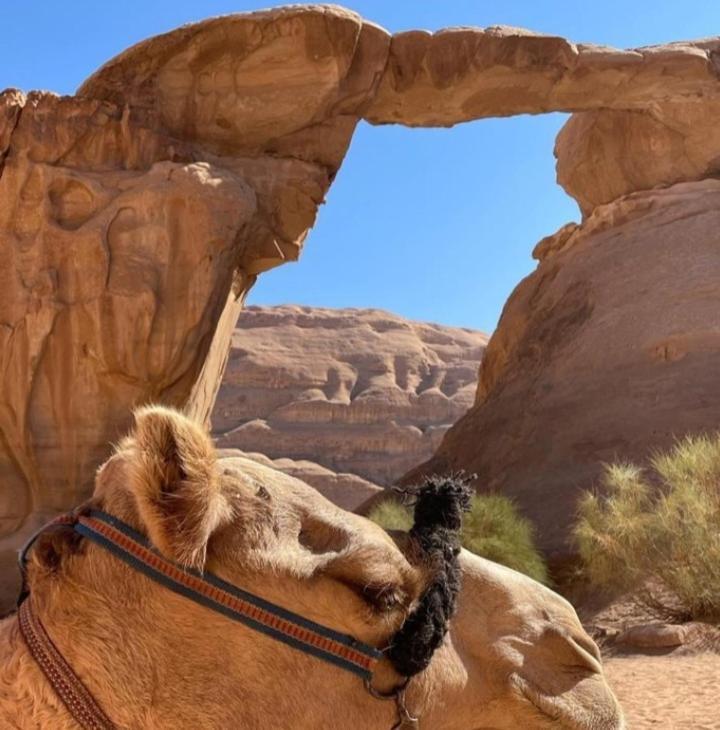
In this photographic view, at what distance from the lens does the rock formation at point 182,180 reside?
12312 millimetres

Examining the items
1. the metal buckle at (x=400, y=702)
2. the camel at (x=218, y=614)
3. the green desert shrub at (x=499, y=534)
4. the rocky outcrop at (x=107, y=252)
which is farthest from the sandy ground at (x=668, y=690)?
the rocky outcrop at (x=107, y=252)

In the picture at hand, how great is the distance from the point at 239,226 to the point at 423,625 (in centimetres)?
1144

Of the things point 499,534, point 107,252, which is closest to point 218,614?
point 499,534

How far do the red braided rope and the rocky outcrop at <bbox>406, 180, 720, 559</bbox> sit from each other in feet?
38.3

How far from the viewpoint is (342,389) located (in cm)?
5219

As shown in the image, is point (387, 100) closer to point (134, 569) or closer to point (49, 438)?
point (49, 438)

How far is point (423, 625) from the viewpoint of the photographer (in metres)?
1.69

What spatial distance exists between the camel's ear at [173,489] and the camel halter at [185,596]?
50mm

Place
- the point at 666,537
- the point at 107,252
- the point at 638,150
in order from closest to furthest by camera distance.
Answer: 1. the point at 666,537
2. the point at 107,252
3. the point at 638,150

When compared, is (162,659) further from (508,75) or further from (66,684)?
(508,75)

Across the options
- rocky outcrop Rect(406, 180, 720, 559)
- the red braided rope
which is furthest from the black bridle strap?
rocky outcrop Rect(406, 180, 720, 559)

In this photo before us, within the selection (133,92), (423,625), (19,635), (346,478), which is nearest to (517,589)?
(423,625)

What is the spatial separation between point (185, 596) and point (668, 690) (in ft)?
21.8

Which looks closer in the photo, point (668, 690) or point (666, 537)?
point (668, 690)
